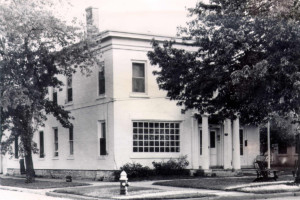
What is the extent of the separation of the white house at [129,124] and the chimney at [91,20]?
0.54ft

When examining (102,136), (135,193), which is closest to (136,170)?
(102,136)

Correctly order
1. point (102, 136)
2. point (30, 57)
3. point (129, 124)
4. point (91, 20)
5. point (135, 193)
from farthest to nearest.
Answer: point (102, 136)
point (129, 124)
point (91, 20)
point (30, 57)
point (135, 193)

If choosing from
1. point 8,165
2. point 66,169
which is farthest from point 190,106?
point 8,165

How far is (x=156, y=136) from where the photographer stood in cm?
2614

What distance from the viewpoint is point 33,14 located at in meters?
21.5

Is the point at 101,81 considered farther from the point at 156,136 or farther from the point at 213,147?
the point at 213,147

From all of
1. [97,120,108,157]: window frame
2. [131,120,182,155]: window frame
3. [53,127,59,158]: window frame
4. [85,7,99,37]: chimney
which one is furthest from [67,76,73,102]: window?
[131,120,182,155]: window frame

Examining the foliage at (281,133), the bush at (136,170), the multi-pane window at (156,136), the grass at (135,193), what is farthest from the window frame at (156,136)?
the foliage at (281,133)

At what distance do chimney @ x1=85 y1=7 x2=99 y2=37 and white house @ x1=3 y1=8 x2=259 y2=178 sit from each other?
17cm

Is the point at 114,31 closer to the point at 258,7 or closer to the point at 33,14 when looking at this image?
the point at 33,14

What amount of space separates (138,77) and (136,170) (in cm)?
460

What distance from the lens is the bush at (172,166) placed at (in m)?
25.4

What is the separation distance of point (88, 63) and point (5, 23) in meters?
4.69

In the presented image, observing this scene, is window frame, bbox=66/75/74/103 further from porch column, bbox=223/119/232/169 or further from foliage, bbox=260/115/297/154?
foliage, bbox=260/115/297/154
